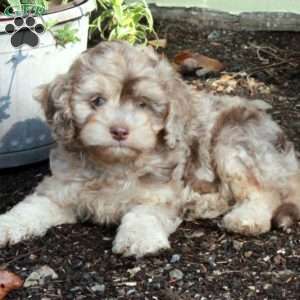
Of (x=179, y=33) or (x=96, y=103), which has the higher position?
(x=96, y=103)

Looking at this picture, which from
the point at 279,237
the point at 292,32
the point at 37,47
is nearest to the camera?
the point at 279,237

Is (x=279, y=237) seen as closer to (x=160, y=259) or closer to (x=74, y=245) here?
(x=160, y=259)

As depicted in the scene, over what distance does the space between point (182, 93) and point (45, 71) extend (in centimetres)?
119

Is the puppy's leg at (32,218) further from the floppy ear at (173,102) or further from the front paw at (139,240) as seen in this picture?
the floppy ear at (173,102)

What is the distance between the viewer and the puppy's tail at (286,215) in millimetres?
5199

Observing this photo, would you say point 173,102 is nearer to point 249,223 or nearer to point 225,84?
point 249,223

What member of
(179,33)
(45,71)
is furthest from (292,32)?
(45,71)

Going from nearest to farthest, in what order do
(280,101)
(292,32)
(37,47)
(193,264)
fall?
1. (193,264)
2. (37,47)
3. (280,101)
4. (292,32)

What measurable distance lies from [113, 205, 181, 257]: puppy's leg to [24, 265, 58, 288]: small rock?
372mm

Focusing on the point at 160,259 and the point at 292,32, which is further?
the point at 292,32

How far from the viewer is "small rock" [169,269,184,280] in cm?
466

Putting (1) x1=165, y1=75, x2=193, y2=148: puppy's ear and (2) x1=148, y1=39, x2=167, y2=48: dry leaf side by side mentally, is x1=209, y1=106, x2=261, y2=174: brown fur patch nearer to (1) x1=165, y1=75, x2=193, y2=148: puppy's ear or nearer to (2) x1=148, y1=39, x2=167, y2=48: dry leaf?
(1) x1=165, y1=75, x2=193, y2=148: puppy's ear

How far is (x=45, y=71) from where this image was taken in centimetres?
598

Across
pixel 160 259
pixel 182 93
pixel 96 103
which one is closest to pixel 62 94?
pixel 96 103
